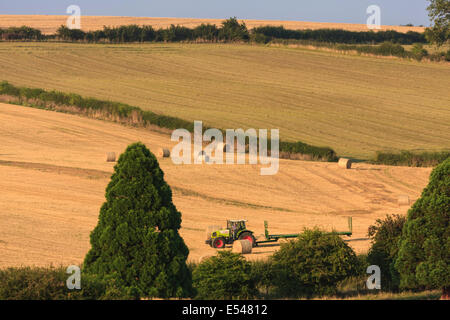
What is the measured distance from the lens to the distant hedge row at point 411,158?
44.5 m

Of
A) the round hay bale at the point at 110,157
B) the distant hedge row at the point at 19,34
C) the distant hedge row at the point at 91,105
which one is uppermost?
the distant hedge row at the point at 19,34

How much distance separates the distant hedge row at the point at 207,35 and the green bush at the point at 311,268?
69.2m

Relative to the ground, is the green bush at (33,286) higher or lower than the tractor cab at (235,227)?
higher

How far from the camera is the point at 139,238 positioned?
601 inches

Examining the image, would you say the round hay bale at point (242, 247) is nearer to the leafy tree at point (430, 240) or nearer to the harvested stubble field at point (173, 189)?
the harvested stubble field at point (173, 189)

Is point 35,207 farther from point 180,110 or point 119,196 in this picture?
point 180,110

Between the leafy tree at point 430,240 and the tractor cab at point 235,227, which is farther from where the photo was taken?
the tractor cab at point 235,227

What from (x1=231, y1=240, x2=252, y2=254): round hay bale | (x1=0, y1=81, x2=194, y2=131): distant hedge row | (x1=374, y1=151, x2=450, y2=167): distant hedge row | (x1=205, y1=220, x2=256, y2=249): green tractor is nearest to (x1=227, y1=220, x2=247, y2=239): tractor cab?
(x1=205, y1=220, x2=256, y2=249): green tractor

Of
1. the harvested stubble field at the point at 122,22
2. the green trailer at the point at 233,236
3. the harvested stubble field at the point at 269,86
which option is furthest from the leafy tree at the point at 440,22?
the green trailer at the point at 233,236

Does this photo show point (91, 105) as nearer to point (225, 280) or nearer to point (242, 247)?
point (242, 247)

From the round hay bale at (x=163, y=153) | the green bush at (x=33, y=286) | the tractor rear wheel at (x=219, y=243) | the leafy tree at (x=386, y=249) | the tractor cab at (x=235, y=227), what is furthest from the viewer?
the round hay bale at (x=163, y=153)
